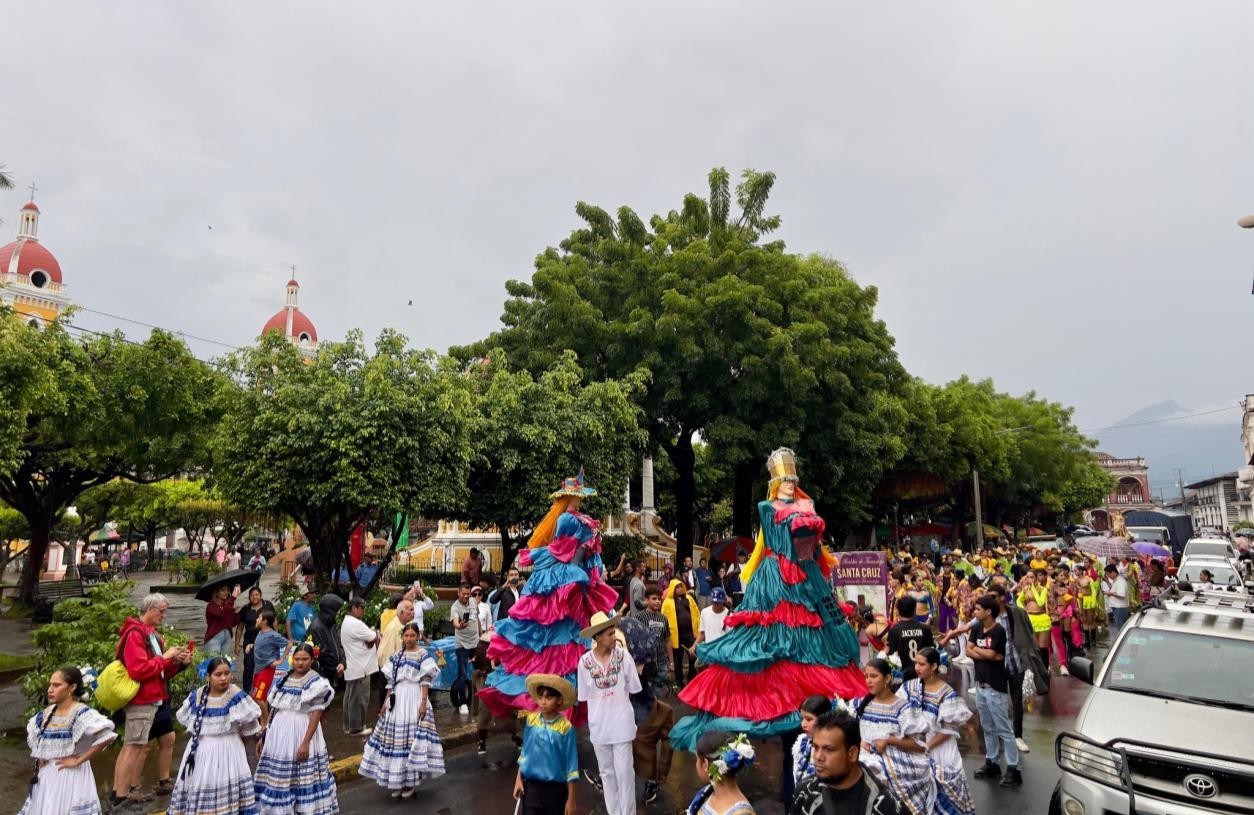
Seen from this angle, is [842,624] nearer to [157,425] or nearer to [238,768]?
[238,768]

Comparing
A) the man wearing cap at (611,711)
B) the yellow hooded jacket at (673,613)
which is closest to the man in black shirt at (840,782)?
the man wearing cap at (611,711)

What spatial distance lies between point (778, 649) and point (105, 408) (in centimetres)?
1349

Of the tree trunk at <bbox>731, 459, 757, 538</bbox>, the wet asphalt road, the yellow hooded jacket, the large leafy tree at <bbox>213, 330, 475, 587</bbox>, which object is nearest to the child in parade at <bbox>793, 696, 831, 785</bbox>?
the wet asphalt road

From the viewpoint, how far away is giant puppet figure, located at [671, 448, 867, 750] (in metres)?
6.39

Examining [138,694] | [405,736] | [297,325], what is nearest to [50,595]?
[138,694]

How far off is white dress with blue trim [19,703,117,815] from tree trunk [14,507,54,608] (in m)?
16.6

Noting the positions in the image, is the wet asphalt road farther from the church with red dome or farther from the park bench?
the church with red dome

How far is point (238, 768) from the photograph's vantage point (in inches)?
222

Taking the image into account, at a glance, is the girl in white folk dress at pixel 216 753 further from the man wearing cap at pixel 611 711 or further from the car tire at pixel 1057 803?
the car tire at pixel 1057 803

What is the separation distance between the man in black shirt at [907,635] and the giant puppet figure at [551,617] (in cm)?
263

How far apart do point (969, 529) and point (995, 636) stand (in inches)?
1828

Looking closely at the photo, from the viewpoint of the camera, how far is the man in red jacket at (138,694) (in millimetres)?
6508

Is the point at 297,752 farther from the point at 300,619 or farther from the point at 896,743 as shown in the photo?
the point at 300,619

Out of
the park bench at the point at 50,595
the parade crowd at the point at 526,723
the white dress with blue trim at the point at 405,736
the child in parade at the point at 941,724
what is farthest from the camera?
the park bench at the point at 50,595
